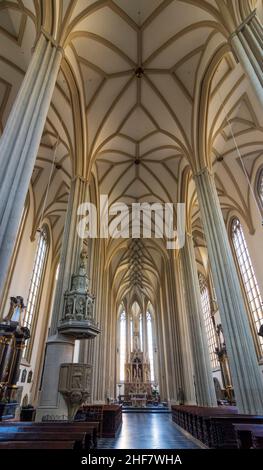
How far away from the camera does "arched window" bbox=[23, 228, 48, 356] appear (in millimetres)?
14945

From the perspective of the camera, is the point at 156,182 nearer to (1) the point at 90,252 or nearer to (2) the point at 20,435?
(1) the point at 90,252

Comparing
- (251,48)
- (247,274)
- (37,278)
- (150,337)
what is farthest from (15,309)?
(150,337)

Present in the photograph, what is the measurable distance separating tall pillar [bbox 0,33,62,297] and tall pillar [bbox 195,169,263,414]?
6.13 metres

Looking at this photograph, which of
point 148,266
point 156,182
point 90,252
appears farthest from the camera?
point 148,266

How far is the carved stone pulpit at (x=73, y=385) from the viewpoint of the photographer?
21.5 feet

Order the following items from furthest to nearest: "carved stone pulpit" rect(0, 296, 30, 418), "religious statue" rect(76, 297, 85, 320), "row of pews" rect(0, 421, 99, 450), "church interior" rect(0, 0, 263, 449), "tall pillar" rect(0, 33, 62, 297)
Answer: "carved stone pulpit" rect(0, 296, 30, 418), "religious statue" rect(76, 297, 85, 320), "church interior" rect(0, 0, 263, 449), "tall pillar" rect(0, 33, 62, 297), "row of pews" rect(0, 421, 99, 450)

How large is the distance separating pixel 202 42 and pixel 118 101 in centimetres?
395

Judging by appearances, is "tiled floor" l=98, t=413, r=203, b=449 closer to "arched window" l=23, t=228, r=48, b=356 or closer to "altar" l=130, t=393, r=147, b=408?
"arched window" l=23, t=228, r=48, b=356

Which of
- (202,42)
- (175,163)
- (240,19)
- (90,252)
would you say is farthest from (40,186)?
(240,19)

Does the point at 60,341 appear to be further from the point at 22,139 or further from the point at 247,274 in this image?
the point at 247,274

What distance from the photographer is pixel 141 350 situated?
30.6 m

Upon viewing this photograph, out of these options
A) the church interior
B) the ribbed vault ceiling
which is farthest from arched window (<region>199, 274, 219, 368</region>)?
the ribbed vault ceiling

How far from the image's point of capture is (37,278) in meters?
16.1
